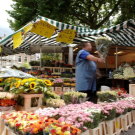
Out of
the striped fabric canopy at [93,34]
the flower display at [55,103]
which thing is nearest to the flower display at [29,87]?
the flower display at [55,103]

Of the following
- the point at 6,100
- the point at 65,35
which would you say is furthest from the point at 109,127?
the point at 65,35

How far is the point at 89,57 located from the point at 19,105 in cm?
175

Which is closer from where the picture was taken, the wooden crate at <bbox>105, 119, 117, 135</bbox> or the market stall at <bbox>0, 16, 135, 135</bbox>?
the market stall at <bbox>0, 16, 135, 135</bbox>

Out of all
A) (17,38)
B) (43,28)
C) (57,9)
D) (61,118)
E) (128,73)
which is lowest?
(61,118)

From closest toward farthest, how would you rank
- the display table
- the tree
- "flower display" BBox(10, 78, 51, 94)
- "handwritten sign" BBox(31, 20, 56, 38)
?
"flower display" BBox(10, 78, 51, 94)
"handwritten sign" BBox(31, 20, 56, 38)
the display table
the tree

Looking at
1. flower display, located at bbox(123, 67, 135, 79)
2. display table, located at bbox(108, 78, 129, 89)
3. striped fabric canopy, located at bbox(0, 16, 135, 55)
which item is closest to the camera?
striped fabric canopy, located at bbox(0, 16, 135, 55)

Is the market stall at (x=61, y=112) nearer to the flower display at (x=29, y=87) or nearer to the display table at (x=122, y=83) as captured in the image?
the flower display at (x=29, y=87)

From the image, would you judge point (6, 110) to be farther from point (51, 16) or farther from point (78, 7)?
point (78, 7)

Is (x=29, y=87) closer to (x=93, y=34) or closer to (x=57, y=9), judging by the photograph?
(x=93, y=34)

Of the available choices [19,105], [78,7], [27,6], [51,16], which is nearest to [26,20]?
[27,6]

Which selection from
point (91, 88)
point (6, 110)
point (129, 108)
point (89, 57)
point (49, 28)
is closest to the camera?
point (6, 110)

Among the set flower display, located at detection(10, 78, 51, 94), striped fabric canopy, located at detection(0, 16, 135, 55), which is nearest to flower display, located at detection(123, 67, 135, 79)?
striped fabric canopy, located at detection(0, 16, 135, 55)

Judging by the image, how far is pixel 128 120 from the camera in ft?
10.2

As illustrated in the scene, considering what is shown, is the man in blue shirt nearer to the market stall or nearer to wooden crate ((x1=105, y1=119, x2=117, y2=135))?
the market stall
